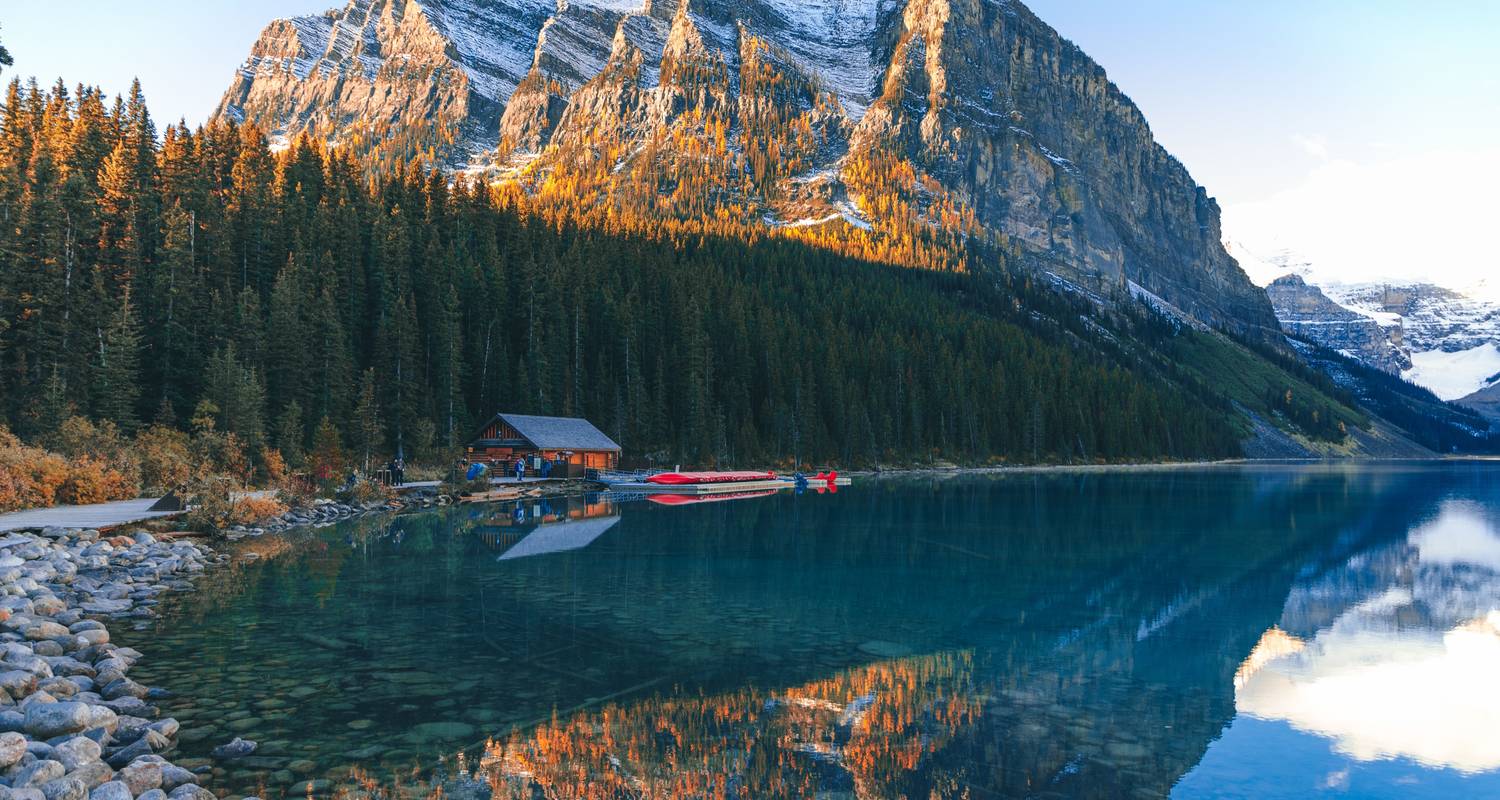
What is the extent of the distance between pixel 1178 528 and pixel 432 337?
61.4 meters

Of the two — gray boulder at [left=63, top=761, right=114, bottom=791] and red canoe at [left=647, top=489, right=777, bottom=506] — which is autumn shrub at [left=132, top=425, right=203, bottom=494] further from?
gray boulder at [left=63, top=761, right=114, bottom=791]

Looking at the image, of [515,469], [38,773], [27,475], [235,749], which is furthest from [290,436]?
[38,773]

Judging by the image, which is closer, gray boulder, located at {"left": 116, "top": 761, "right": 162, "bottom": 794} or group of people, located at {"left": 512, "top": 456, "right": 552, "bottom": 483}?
gray boulder, located at {"left": 116, "top": 761, "right": 162, "bottom": 794}

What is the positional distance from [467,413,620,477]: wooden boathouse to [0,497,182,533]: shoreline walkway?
3259 centimetres

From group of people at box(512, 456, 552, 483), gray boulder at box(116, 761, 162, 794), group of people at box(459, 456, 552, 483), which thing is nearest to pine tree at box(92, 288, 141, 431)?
group of people at box(459, 456, 552, 483)

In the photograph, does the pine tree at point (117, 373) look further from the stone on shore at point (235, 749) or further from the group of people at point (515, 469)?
the stone on shore at point (235, 749)

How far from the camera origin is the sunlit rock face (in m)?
14.6

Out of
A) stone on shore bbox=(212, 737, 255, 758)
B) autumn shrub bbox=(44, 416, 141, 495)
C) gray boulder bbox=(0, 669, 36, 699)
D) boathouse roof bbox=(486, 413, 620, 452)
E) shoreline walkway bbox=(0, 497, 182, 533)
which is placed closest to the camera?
stone on shore bbox=(212, 737, 255, 758)

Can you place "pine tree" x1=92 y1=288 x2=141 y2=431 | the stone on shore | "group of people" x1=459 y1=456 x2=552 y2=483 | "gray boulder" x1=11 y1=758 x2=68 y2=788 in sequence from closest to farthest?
"gray boulder" x1=11 y1=758 x2=68 y2=788
the stone on shore
"pine tree" x1=92 y1=288 x2=141 y2=431
"group of people" x1=459 y1=456 x2=552 y2=483

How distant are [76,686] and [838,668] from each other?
→ 1250 centimetres

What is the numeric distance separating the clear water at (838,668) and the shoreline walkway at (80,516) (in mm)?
4166

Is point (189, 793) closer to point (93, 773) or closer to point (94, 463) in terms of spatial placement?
point (93, 773)

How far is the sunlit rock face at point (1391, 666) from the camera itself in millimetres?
14609

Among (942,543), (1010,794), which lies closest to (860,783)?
(1010,794)
